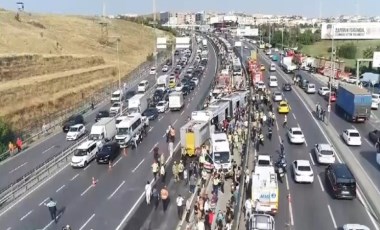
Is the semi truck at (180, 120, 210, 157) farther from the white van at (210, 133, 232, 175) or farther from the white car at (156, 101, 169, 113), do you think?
the white car at (156, 101, 169, 113)

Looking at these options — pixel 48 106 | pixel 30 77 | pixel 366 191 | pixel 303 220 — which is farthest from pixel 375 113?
pixel 30 77

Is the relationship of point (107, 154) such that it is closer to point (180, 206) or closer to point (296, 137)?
point (180, 206)

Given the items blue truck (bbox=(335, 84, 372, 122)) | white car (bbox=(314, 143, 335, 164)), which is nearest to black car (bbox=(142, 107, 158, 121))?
blue truck (bbox=(335, 84, 372, 122))

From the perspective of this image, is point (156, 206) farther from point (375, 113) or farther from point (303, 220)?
point (375, 113)

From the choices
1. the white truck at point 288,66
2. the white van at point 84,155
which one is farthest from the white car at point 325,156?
the white truck at point 288,66

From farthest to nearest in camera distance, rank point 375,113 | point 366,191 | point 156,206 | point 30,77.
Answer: point 30,77 → point 375,113 → point 366,191 → point 156,206

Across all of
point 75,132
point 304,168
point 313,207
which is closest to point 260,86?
point 75,132
